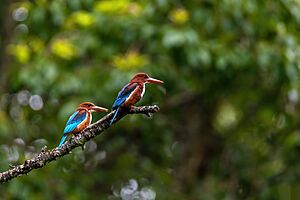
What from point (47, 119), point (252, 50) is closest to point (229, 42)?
point (252, 50)

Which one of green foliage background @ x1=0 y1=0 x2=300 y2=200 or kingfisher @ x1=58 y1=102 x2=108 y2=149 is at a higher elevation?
green foliage background @ x1=0 y1=0 x2=300 y2=200

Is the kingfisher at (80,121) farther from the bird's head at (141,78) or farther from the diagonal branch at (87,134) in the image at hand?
the bird's head at (141,78)

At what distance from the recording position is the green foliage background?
7719 mm

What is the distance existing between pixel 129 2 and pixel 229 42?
1153 millimetres

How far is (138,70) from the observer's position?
24.5 feet

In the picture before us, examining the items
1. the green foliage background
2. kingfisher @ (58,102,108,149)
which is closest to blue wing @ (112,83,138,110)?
kingfisher @ (58,102,108,149)

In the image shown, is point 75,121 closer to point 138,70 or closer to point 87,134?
point 87,134

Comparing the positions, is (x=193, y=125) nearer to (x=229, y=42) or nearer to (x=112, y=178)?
(x=112, y=178)

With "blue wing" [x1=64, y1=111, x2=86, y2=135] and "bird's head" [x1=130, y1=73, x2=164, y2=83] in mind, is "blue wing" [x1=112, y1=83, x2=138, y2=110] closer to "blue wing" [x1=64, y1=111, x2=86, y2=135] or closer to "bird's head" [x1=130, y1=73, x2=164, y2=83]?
"bird's head" [x1=130, y1=73, x2=164, y2=83]

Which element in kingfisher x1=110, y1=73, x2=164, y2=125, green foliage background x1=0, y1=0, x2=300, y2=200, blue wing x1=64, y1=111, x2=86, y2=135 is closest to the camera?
kingfisher x1=110, y1=73, x2=164, y2=125

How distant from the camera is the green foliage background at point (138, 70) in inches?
304

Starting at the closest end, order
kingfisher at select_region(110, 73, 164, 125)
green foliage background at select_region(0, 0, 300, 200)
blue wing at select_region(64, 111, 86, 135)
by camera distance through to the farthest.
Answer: kingfisher at select_region(110, 73, 164, 125) → blue wing at select_region(64, 111, 86, 135) → green foliage background at select_region(0, 0, 300, 200)

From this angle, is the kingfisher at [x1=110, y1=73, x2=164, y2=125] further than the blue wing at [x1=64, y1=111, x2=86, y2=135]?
No

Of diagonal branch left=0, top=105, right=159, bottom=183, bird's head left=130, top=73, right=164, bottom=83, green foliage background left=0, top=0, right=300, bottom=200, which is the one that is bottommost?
diagonal branch left=0, top=105, right=159, bottom=183
